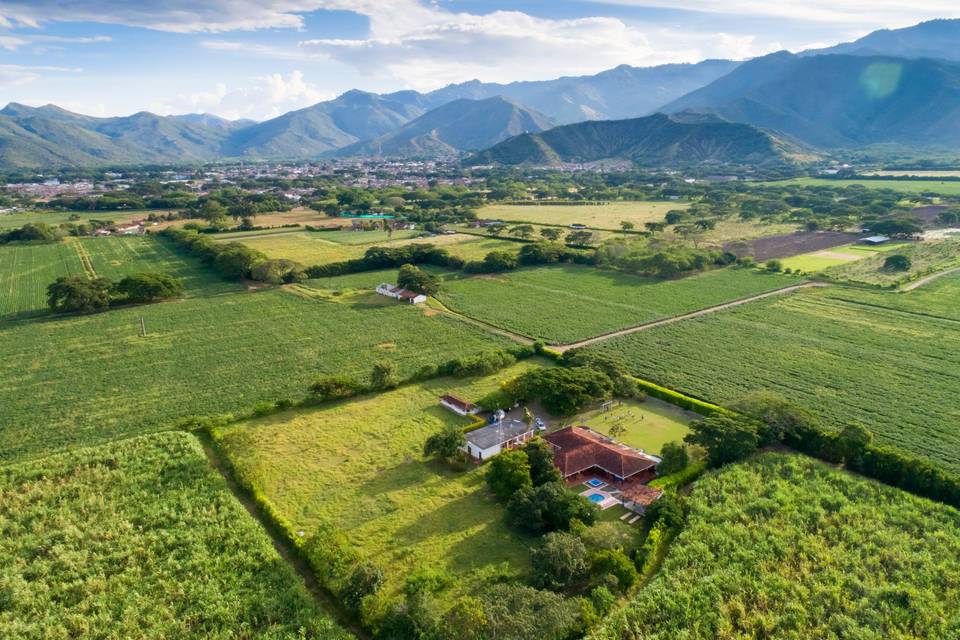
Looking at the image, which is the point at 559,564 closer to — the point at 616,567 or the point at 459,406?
the point at 616,567

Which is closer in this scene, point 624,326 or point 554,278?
point 624,326

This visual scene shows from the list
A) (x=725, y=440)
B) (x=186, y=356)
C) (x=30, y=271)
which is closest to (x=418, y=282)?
(x=186, y=356)

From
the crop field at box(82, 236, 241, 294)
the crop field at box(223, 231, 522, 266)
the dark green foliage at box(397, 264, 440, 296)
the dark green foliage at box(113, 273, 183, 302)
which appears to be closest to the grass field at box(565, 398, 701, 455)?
the dark green foliage at box(397, 264, 440, 296)

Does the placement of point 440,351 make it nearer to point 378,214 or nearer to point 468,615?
point 468,615

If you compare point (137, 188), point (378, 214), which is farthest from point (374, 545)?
point (137, 188)

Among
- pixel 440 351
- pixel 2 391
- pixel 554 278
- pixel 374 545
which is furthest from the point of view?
pixel 554 278

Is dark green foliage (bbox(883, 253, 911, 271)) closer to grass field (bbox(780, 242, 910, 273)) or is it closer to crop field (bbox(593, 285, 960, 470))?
grass field (bbox(780, 242, 910, 273))

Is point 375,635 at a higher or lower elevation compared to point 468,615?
lower

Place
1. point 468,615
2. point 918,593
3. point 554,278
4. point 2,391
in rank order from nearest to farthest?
point 468,615 → point 918,593 → point 2,391 → point 554,278
